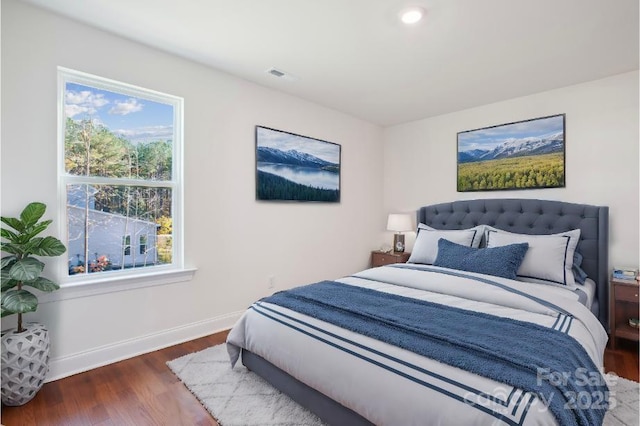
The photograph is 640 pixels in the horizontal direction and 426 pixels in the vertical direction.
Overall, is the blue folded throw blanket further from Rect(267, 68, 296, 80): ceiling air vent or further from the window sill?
Rect(267, 68, 296, 80): ceiling air vent

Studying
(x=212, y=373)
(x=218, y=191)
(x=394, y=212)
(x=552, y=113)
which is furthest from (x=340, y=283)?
(x=552, y=113)

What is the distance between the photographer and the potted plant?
182 centimetres

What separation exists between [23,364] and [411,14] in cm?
316

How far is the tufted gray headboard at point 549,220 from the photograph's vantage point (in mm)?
2904

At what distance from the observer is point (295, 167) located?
3.74 metres

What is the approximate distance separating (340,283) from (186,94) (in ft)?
7.00

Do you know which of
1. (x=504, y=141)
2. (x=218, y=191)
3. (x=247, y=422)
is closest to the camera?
(x=247, y=422)

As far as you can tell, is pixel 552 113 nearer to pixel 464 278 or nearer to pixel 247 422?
pixel 464 278

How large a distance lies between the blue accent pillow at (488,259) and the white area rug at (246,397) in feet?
3.14

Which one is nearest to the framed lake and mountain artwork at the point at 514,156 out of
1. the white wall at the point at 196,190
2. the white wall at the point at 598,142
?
the white wall at the point at 598,142

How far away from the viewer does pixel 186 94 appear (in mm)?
2855

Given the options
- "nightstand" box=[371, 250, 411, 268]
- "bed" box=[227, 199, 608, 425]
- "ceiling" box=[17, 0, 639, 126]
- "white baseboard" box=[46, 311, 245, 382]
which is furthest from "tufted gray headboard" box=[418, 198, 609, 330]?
"white baseboard" box=[46, 311, 245, 382]

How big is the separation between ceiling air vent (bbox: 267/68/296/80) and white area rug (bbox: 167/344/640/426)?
8.33ft

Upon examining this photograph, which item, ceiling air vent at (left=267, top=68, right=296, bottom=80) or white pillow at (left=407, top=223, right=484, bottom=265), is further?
white pillow at (left=407, top=223, right=484, bottom=265)
